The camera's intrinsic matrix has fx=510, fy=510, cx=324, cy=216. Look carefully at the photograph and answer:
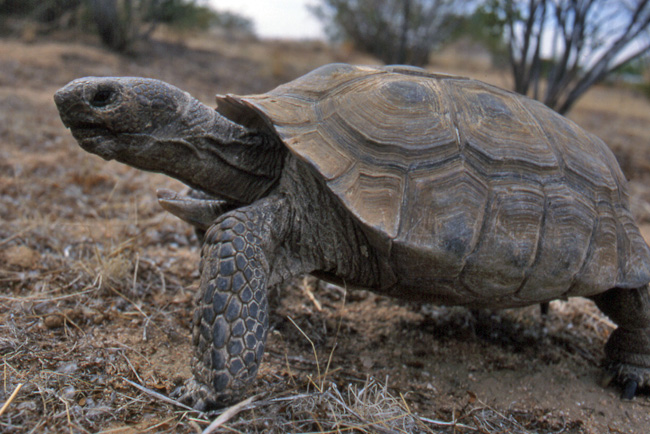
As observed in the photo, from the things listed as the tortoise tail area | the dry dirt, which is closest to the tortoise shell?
the tortoise tail area

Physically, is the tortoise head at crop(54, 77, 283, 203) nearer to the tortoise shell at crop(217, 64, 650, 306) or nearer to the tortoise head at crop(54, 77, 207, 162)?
the tortoise head at crop(54, 77, 207, 162)

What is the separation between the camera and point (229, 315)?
1706 mm

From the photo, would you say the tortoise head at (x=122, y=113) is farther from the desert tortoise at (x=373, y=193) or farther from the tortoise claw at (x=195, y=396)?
the tortoise claw at (x=195, y=396)

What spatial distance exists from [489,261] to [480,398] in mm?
645

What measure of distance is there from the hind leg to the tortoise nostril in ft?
7.89

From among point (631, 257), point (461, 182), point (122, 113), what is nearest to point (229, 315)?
point (122, 113)

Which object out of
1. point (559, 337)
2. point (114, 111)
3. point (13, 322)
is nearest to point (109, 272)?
point (13, 322)

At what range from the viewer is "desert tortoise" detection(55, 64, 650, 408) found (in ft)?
6.12

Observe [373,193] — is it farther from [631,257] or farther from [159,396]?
[631,257]

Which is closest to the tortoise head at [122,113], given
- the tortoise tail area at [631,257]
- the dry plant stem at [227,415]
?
the dry plant stem at [227,415]

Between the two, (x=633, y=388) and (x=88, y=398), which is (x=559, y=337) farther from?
(x=88, y=398)

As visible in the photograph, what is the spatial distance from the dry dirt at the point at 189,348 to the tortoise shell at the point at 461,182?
1.54ft

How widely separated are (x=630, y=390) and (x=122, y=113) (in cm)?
255

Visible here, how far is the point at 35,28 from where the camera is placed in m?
10.0
